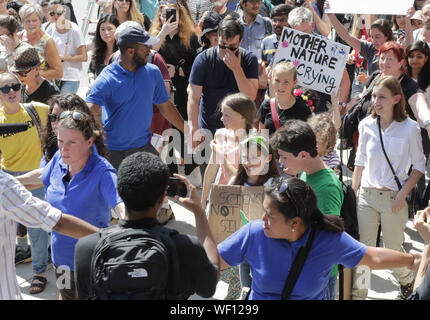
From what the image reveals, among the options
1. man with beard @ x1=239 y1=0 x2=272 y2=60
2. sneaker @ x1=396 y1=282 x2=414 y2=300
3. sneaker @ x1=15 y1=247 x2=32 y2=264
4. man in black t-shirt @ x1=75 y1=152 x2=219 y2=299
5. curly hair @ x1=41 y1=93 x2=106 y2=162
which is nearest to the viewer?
man in black t-shirt @ x1=75 y1=152 x2=219 y2=299

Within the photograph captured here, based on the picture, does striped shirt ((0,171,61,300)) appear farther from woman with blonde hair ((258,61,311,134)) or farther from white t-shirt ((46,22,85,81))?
white t-shirt ((46,22,85,81))

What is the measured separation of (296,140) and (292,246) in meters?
0.97

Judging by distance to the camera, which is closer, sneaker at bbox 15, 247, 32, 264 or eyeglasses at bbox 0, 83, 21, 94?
eyeglasses at bbox 0, 83, 21, 94

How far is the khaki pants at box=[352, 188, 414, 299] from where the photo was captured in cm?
492

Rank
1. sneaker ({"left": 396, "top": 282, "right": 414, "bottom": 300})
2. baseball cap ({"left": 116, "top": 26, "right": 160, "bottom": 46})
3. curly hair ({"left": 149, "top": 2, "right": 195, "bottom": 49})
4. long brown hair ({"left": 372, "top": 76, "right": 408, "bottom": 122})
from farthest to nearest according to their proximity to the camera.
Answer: curly hair ({"left": 149, "top": 2, "right": 195, "bottom": 49}) < baseball cap ({"left": 116, "top": 26, "right": 160, "bottom": 46}) < sneaker ({"left": 396, "top": 282, "right": 414, "bottom": 300}) < long brown hair ({"left": 372, "top": 76, "right": 408, "bottom": 122})

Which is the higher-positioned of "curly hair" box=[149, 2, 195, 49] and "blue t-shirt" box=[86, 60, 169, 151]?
"curly hair" box=[149, 2, 195, 49]

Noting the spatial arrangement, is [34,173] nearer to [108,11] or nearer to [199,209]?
[199,209]

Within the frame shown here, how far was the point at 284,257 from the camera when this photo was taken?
3021 mm

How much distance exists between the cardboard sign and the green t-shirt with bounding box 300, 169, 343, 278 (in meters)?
0.46

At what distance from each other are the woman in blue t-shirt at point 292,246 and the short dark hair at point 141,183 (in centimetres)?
57

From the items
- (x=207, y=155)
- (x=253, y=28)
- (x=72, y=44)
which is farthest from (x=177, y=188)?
(x=72, y=44)

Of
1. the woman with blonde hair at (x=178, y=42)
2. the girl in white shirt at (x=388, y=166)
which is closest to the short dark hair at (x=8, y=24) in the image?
the woman with blonde hair at (x=178, y=42)

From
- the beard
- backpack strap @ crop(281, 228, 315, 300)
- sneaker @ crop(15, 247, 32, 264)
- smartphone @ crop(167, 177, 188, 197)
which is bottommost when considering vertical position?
sneaker @ crop(15, 247, 32, 264)

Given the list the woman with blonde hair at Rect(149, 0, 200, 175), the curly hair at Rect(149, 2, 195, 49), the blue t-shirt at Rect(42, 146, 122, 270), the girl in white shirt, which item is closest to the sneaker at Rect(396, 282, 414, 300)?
the girl in white shirt
